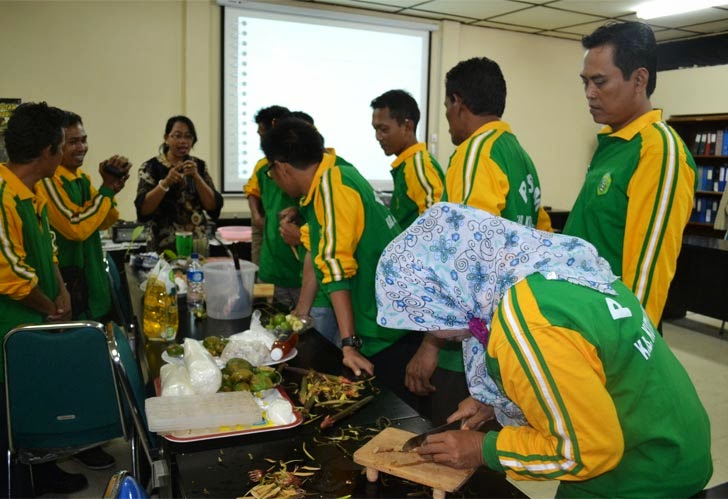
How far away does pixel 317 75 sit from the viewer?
18.1 ft

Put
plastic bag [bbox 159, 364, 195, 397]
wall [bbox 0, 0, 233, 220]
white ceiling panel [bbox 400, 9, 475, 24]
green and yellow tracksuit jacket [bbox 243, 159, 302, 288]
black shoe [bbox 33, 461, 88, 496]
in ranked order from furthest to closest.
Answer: white ceiling panel [bbox 400, 9, 475, 24] < wall [bbox 0, 0, 233, 220] < green and yellow tracksuit jacket [bbox 243, 159, 302, 288] < black shoe [bbox 33, 461, 88, 496] < plastic bag [bbox 159, 364, 195, 397]

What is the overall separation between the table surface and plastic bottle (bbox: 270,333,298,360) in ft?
0.57

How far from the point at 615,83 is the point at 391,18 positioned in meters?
4.29

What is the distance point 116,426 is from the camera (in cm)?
206

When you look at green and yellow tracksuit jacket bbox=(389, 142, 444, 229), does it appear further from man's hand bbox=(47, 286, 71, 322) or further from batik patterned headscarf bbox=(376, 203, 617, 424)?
batik patterned headscarf bbox=(376, 203, 617, 424)

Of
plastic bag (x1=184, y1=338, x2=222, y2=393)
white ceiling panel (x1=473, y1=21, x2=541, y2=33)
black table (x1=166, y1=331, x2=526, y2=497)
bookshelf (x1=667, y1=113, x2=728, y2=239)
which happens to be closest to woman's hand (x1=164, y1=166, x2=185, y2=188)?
plastic bag (x1=184, y1=338, x2=222, y2=393)

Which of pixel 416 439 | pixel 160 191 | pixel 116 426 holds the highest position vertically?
pixel 160 191

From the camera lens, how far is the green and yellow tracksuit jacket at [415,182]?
2838mm

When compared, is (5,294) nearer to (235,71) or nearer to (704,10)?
(235,71)

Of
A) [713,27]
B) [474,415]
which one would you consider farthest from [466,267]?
[713,27]

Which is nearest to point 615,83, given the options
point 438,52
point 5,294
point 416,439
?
point 416,439

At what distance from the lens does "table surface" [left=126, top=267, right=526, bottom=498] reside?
1.12 m

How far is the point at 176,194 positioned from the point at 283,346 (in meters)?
2.00

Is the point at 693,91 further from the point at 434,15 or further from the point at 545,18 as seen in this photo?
the point at 434,15
